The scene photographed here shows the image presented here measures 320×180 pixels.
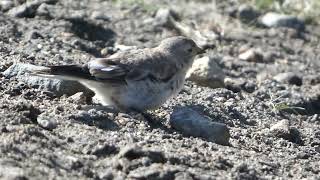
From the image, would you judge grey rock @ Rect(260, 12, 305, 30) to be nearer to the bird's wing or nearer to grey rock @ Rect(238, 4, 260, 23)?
grey rock @ Rect(238, 4, 260, 23)

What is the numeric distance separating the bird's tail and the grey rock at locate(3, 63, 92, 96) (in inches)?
20.4

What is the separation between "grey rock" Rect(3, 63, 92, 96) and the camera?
7375 millimetres

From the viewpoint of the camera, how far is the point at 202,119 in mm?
6938

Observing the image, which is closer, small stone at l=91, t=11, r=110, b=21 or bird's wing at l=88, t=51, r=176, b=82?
bird's wing at l=88, t=51, r=176, b=82

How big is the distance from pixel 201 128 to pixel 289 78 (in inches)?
139

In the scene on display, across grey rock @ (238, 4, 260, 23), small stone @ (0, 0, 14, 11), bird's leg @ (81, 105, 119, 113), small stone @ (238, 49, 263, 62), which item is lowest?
small stone @ (0, 0, 14, 11)

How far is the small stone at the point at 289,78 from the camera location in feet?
33.1

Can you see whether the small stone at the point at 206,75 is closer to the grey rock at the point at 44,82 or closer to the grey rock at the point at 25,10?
the grey rock at the point at 44,82

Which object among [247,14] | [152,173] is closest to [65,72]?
[152,173]

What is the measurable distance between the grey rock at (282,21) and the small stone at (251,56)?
1.49 m

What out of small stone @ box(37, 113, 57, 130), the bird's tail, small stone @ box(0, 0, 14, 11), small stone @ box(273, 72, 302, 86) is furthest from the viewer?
small stone @ box(0, 0, 14, 11)

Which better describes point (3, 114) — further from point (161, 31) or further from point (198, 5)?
point (198, 5)

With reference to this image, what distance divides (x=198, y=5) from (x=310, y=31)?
1.70 metres

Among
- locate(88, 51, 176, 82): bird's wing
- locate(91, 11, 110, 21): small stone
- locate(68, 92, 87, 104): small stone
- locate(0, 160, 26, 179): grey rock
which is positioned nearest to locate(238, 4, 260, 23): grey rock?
locate(91, 11, 110, 21): small stone
